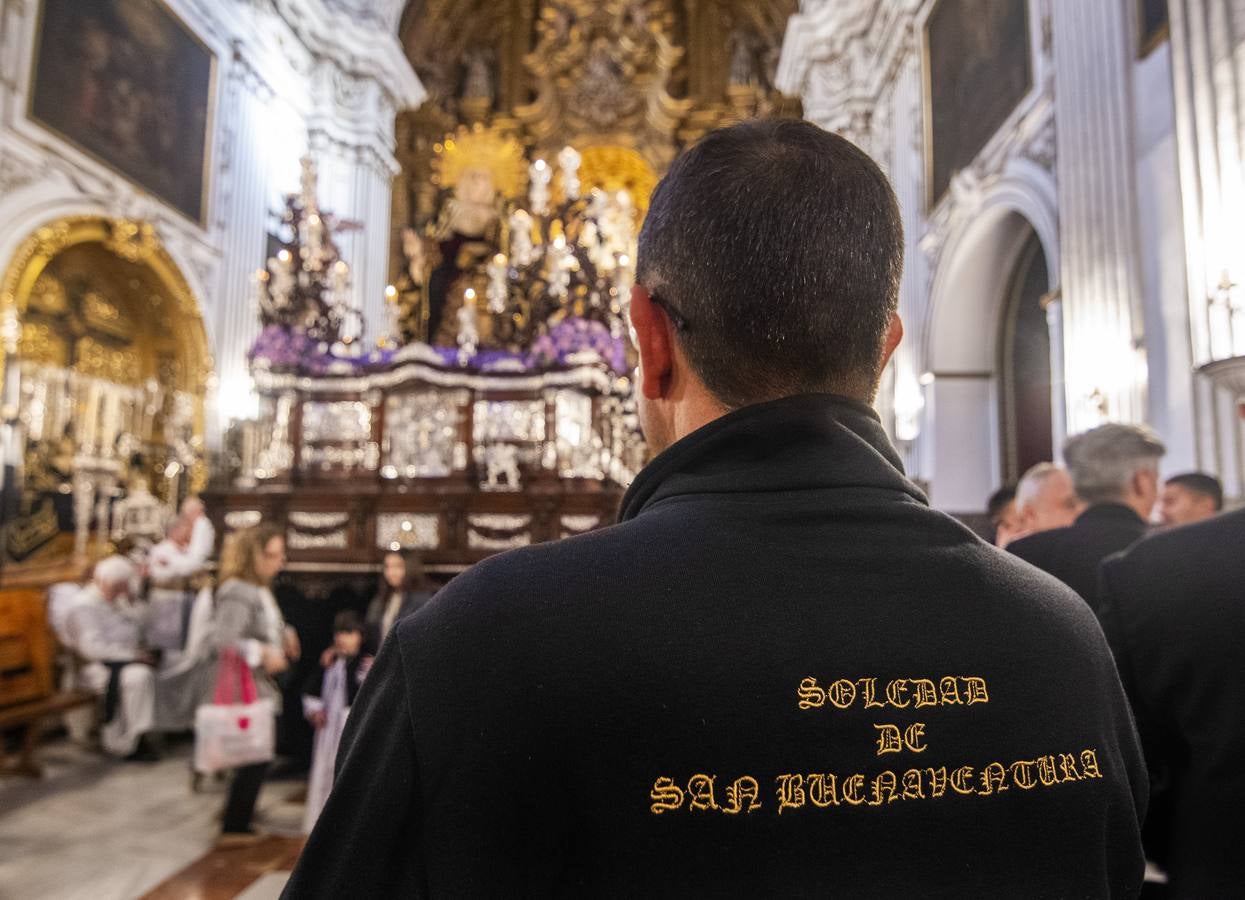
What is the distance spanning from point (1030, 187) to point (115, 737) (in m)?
9.12

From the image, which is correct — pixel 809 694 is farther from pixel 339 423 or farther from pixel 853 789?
pixel 339 423

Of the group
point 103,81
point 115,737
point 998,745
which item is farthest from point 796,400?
point 103,81

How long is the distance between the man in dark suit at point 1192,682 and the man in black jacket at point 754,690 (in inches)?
50.4

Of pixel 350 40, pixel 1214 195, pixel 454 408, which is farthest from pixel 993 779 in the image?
pixel 350 40

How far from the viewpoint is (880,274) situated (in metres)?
0.95

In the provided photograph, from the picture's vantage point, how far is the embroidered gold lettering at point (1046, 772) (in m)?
0.85

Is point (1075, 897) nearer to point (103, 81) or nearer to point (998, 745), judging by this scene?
point (998, 745)

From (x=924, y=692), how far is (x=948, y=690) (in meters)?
0.03

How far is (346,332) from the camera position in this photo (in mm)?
13797

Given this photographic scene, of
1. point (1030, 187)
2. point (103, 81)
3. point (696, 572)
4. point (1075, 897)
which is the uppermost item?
point (103, 81)

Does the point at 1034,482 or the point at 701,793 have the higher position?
the point at 1034,482

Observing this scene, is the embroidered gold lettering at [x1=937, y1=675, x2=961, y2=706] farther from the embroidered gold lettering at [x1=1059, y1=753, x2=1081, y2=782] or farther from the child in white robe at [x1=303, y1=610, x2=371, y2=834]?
the child in white robe at [x1=303, y1=610, x2=371, y2=834]

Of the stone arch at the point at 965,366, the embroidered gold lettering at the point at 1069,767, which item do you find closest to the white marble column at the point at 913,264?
the stone arch at the point at 965,366

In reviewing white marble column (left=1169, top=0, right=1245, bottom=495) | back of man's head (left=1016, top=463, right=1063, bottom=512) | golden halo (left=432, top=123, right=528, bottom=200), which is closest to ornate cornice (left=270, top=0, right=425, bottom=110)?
golden halo (left=432, top=123, right=528, bottom=200)
